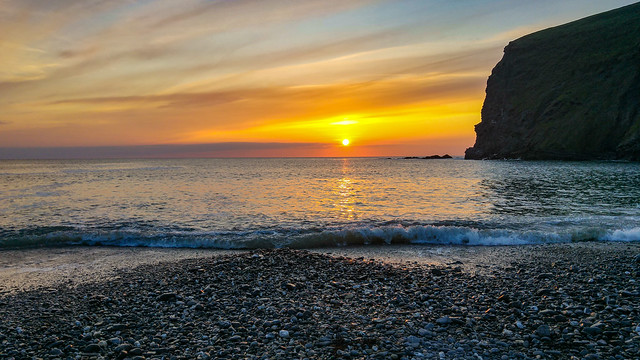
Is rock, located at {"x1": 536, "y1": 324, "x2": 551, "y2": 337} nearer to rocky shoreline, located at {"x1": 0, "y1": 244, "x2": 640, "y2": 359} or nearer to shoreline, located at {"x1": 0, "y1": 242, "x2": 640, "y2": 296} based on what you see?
rocky shoreline, located at {"x1": 0, "y1": 244, "x2": 640, "y2": 359}

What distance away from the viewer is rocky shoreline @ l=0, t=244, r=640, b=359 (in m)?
7.05

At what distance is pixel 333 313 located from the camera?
8711 mm

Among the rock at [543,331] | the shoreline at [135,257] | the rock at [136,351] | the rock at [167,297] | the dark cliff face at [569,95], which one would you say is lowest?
the shoreline at [135,257]

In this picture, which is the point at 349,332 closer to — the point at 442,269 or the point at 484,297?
the point at 484,297

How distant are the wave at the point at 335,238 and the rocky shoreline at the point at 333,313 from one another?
5.07 meters

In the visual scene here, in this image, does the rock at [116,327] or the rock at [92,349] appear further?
the rock at [116,327]

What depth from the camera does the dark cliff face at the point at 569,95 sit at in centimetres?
12100

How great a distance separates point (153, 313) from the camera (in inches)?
349

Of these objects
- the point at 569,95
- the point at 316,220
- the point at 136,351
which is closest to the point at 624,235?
the point at 316,220

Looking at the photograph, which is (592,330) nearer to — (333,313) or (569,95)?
(333,313)

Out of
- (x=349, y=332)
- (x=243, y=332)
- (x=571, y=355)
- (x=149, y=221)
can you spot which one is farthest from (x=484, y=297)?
(x=149, y=221)

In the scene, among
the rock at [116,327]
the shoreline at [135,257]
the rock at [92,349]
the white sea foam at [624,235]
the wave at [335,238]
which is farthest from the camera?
the wave at [335,238]

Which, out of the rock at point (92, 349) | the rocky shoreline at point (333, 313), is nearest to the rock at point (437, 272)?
the rocky shoreline at point (333, 313)

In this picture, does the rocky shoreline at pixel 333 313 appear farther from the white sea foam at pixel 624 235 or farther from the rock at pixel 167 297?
the white sea foam at pixel 624 235
